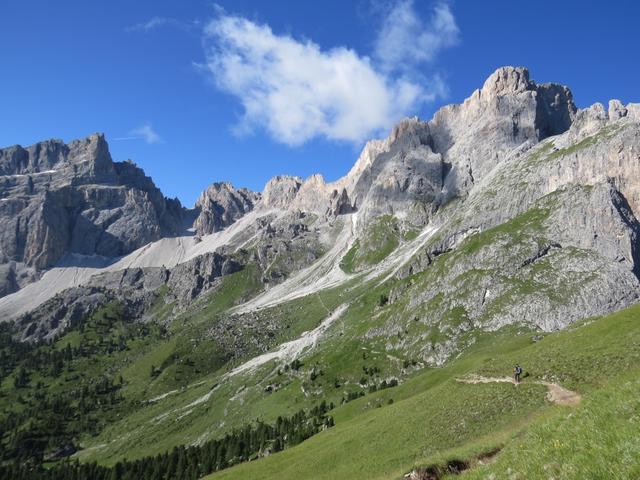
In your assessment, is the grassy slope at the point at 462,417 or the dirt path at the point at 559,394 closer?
the dirt path at the point at 559,394

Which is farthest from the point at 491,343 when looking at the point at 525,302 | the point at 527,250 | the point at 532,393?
the point at 532,393

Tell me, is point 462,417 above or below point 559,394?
below

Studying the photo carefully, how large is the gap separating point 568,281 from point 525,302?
56.7 feet

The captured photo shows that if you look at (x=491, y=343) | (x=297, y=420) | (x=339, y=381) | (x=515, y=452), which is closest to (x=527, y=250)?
(x=491, y=343)

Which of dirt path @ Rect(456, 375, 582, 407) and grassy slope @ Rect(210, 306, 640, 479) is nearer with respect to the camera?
dirt path @ Rect(456, 375, 582, 407)

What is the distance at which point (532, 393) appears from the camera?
5259cm

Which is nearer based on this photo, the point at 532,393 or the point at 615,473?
the point at 615,473

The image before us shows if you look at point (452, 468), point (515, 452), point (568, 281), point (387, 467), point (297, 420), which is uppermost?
point (568, 281)

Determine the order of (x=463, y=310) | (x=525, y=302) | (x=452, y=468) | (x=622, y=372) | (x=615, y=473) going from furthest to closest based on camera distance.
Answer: (x=463, y=310) → (x=525, y=302) → (x=622, y=372) → (x=452, y=468) → (x=615, y=473)

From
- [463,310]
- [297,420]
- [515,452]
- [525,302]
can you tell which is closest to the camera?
[515,452]

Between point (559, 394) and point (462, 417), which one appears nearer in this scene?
point (559, 394)

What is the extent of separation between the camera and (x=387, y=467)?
53375mm

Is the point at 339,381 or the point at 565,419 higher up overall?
the point at 565,419

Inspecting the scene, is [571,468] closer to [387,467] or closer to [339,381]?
[387,467]
